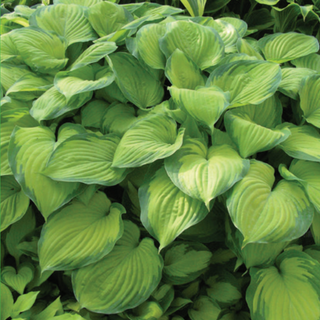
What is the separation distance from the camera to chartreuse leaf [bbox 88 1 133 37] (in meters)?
1.14

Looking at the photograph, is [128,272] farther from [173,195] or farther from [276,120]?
[276,120]

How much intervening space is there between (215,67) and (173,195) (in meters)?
0.48

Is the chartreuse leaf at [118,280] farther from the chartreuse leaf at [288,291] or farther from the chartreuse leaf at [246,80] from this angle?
the chartreuse leaf at [246,80]

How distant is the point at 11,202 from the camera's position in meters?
0.89

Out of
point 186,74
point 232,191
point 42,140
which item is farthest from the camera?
point 186,74

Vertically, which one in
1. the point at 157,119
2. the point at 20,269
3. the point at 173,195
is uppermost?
the point at 157,119

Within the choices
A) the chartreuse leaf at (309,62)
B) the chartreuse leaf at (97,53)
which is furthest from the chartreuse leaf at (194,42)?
the chartreuse leaf at (309,62)

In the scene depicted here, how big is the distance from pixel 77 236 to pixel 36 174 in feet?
0.60

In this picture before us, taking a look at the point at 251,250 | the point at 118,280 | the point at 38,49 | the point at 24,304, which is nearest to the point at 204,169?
the point at 251,250

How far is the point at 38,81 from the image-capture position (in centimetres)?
104

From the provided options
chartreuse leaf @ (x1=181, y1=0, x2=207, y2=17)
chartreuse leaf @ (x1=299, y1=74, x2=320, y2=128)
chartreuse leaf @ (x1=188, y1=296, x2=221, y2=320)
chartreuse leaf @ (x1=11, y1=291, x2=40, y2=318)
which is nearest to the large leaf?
chartreuse leaf @ (x1=181, y1=0, x2=207, y2=17)

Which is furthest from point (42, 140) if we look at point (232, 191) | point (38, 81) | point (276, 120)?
point (276, 120)

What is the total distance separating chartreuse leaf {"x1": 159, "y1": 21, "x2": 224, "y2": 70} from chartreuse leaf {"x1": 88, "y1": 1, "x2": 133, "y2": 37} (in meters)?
0.23

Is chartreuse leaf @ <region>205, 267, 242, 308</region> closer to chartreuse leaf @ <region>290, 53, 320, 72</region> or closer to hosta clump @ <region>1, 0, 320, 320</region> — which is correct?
hosta clump @ <region>1, 0, 320, 320</region>
